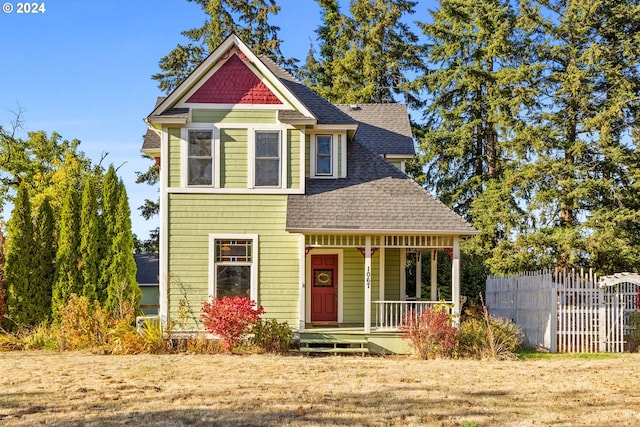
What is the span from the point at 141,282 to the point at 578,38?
76.0 feet

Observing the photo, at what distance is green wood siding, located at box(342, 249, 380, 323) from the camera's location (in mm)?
19141

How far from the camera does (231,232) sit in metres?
18.4

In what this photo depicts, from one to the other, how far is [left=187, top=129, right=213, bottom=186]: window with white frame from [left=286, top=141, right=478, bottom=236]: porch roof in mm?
2347

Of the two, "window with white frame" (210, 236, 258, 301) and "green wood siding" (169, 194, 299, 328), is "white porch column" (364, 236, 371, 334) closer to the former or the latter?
"green wood siding" (169, 194, 299, 328)

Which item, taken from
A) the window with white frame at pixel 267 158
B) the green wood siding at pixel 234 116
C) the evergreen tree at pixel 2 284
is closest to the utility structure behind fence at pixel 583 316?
the window with white frame at pixel 267 158

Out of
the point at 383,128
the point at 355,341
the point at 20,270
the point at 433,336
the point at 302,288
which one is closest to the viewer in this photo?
the point at 433,336

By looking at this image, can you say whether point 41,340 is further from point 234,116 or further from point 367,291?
point 367,291

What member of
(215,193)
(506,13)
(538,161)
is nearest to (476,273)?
(538,161)

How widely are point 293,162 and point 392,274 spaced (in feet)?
14.7

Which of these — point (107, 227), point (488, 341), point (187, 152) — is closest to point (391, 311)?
point (488, 341)

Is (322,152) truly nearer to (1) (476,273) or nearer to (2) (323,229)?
(2) (323,229)

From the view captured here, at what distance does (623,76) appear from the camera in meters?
27.3

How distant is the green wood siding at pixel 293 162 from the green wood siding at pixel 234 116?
0.76m

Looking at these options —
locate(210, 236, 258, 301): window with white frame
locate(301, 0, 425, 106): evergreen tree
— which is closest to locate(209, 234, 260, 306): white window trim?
locate(210, 236, 258, 301): window with white frame
